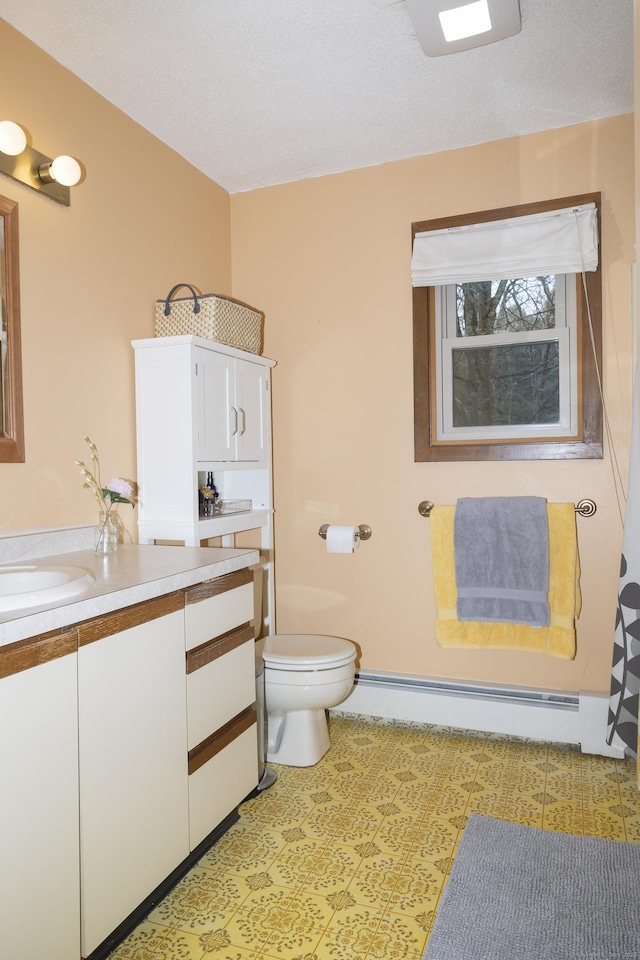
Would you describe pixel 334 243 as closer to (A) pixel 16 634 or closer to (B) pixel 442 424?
(B) pixel 442 424

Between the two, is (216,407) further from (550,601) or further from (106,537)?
(550,601)

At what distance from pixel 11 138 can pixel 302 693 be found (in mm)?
1958

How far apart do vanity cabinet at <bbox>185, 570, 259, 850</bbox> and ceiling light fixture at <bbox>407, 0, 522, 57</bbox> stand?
1699 mm

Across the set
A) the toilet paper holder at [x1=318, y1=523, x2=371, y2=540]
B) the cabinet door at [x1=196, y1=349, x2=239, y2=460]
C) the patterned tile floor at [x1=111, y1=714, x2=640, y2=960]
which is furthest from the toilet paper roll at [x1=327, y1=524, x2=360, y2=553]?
the patterned tile floor at [x1=111, y1=714, x2=640, y2=960]

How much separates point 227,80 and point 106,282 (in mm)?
799

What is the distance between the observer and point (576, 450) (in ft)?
8.03

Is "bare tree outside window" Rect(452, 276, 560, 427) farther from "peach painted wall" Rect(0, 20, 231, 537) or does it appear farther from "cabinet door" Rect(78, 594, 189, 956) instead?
"cabinet door" Rect(78, 594, 189, 956)

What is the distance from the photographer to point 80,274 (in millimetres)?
2088

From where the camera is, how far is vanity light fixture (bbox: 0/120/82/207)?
1751 millimetres

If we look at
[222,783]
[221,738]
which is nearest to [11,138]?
[221,738]

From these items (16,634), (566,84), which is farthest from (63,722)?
(566,84)

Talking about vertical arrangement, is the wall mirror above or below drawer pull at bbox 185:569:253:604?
above

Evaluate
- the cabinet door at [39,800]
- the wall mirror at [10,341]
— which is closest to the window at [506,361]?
the wall mirror at [10,341]

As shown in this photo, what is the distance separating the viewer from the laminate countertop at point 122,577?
1.18 meters
